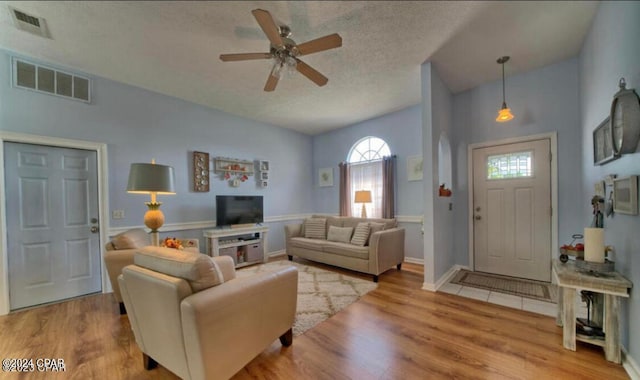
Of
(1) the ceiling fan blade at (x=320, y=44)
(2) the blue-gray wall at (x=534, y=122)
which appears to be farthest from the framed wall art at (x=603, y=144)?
(1) the ceiling fan blade at (x=320, y=44)

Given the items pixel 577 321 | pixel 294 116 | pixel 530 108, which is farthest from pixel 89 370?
pixel 530 108

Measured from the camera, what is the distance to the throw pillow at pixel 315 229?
14.6 feet

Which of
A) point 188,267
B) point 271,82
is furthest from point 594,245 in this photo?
point 271,82

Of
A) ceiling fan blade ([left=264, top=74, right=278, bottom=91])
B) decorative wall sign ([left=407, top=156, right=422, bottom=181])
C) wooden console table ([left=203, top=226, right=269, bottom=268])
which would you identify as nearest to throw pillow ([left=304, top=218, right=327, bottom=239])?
wooden console table ([left=203, top=226, right=269, bottom=268])

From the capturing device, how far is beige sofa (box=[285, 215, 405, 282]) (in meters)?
3.40

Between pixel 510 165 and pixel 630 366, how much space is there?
2511mm

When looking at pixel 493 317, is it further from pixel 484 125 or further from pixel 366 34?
pixel 366 34

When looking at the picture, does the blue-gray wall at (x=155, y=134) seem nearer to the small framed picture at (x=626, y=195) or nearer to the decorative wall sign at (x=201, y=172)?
the decorative wall sign at (x=201, y=172)

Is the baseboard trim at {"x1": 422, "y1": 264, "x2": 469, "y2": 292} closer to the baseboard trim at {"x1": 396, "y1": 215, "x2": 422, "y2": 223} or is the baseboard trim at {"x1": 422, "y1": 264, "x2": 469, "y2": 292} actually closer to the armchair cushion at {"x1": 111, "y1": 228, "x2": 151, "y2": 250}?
the baseboard trim at {"x1": 396, "y1": 215, "x2": 422, "y2": 223}

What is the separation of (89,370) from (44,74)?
3.25 metres

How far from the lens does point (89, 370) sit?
66.2 inches

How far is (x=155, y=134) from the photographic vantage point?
359cm

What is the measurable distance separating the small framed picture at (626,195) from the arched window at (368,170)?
317 cm

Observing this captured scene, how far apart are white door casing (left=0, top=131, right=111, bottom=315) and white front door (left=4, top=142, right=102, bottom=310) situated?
0.05m
